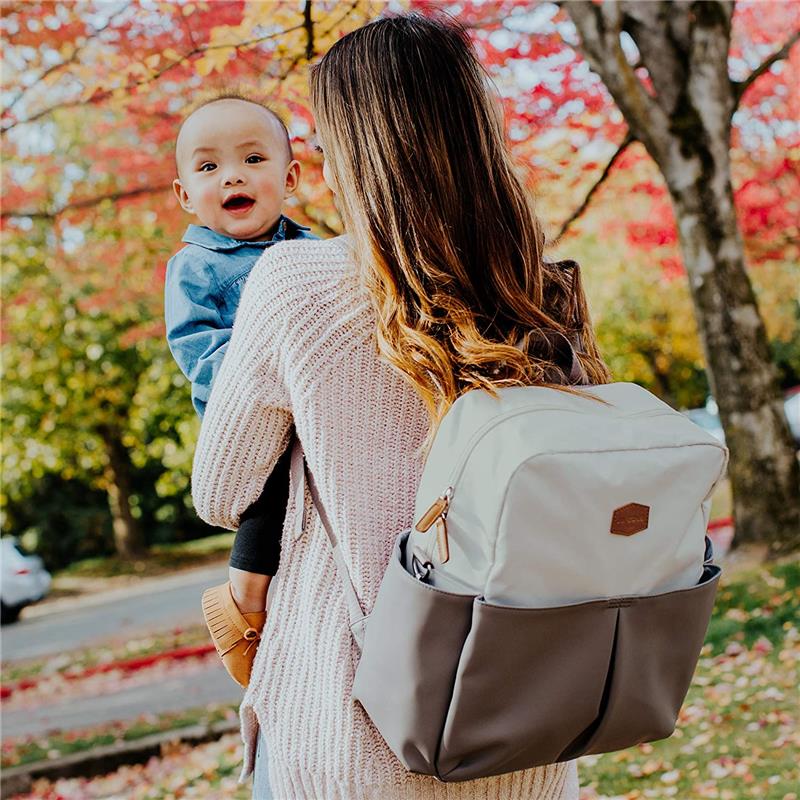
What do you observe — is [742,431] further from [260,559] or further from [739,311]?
[260,559]

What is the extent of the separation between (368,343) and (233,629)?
0.49 metres

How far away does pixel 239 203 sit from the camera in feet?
5.91

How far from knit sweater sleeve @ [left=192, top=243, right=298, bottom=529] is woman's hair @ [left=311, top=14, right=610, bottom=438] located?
13cm

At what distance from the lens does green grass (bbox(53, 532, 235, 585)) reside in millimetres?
16355

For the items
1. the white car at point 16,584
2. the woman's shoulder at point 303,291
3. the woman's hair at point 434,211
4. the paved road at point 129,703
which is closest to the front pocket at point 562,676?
the woman's hair at point 434,211

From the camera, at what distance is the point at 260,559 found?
1.45 metres

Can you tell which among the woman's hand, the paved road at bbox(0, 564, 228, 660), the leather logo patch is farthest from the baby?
the paved road at bbox(0, 564, 228, 660)

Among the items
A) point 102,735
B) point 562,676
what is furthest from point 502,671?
point 102,735

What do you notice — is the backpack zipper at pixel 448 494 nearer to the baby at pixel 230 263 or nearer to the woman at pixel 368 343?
the woman at pixel 368 343

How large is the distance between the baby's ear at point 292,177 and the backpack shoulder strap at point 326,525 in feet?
2.21

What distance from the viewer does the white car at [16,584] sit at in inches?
492

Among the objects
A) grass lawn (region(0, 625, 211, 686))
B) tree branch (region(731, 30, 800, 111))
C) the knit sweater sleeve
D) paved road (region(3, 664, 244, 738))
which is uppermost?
tree branch (region(731, 30, 800, 111))

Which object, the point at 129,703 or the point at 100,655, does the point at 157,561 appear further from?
the point at 129,703

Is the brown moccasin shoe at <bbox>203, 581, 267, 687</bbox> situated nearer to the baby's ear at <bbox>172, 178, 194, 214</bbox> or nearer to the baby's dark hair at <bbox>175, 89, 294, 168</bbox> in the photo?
the baby's ear at <bbox>172, 178, 194, 214</bbox>
